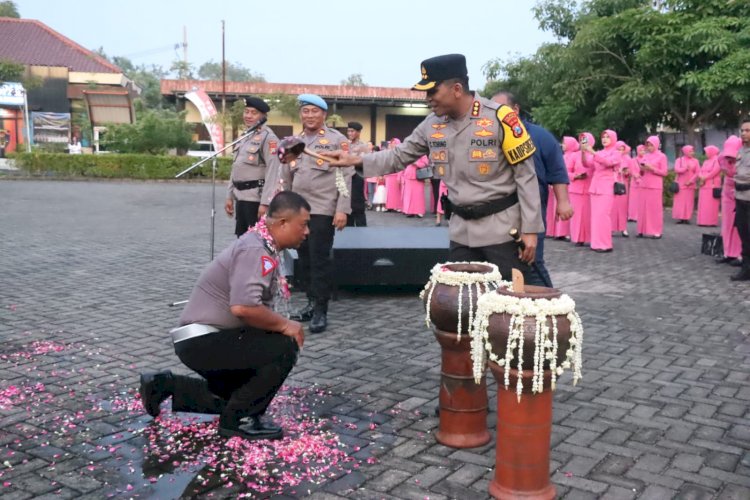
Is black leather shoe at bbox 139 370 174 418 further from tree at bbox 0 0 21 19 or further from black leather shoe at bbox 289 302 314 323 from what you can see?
tree at bbox 0 0 21 19

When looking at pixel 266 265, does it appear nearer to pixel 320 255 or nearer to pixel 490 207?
pixel 490 207

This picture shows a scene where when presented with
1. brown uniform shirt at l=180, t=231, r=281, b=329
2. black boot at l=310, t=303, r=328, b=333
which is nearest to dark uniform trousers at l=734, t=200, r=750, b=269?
black boot at l=310, t=303, r=328, b=333

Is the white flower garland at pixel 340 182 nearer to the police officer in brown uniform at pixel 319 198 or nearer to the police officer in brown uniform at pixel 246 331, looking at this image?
the police officer in brown uniform at pixel 319 198

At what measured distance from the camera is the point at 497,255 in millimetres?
4414

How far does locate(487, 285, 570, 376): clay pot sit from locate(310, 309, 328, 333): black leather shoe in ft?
10.5

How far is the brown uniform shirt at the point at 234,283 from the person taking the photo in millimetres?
3764

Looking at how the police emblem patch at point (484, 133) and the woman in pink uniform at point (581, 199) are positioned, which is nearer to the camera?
the police emblem patch at point (484, 133)

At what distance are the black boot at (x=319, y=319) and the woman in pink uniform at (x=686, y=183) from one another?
12.8 m

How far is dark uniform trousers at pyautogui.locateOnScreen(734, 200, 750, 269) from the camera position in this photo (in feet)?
30.0

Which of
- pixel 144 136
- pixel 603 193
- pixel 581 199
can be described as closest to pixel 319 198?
pixel 603 193

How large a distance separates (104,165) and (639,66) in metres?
19.8

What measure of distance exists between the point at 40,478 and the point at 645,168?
13.2 m

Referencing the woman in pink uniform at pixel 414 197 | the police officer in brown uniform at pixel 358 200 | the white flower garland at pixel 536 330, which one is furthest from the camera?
the woman in pink uniform at pixel 414 197

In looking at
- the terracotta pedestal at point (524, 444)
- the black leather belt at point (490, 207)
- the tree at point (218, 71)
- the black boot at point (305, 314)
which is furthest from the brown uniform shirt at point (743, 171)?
the tree at point (218, 71)
